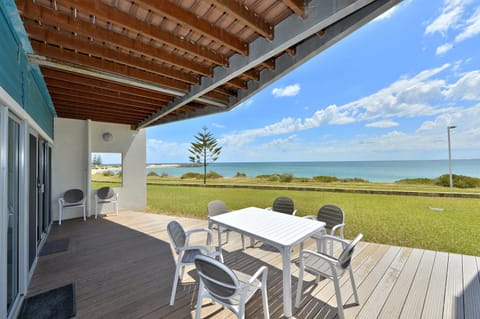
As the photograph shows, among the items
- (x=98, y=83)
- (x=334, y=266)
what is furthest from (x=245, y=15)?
(x=98, y=83)

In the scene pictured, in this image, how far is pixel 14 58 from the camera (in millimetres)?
1924

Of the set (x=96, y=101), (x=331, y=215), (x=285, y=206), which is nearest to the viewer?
(x=331, y=215)

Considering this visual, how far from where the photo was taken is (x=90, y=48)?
2.37 metres

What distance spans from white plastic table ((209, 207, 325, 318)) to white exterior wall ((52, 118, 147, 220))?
17.0 feet

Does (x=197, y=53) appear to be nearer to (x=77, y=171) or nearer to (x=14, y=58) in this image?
(x=14, y=58)

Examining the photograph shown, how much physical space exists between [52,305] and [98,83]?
317cm

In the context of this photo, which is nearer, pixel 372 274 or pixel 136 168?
pixel 372 274

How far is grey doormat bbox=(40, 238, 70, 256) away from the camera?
11.2ft

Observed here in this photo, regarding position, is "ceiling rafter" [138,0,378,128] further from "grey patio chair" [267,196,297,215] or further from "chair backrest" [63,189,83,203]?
"chair backrest" [63,189,83,203]

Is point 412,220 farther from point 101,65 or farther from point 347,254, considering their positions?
point 101,65

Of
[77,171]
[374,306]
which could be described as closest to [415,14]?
[374,306]

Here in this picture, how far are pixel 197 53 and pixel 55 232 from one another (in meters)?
5.08

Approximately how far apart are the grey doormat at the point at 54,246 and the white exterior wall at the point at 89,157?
80.8 inches

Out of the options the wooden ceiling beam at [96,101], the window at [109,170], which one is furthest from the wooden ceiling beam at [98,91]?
the window at [109,170]
